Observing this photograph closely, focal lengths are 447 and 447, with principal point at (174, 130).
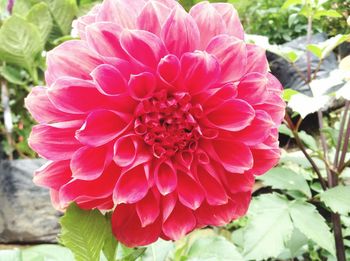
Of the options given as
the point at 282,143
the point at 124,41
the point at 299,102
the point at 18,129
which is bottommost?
the point at 282,143

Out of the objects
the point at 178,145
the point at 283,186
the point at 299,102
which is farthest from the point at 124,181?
the point at 283,186

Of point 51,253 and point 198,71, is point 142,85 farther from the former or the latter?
point 51,253

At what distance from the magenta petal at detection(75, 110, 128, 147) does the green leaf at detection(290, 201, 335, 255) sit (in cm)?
46

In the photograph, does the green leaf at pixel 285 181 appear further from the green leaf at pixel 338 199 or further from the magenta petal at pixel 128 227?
the magenta petal at pixel 128 227

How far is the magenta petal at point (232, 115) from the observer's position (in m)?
0.41

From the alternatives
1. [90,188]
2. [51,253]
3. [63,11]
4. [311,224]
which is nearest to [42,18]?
[63,11]

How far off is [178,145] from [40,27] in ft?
4.30

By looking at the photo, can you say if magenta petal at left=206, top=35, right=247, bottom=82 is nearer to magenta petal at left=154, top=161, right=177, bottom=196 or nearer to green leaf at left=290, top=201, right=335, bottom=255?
magenta petal at left=154, top=161, right=177, bottom=196

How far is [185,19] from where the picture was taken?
1.35 ft

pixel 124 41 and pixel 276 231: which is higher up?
pixel 124 41

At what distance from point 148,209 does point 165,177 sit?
0.11 feet

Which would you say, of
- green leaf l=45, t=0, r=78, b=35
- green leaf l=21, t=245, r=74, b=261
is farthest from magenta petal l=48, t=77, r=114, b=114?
green leaf l=45, t=0, r=78, b=35

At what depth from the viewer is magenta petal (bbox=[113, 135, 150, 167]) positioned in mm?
400

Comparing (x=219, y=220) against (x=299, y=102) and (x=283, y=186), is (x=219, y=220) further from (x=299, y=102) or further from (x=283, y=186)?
(x=283, y=186)
